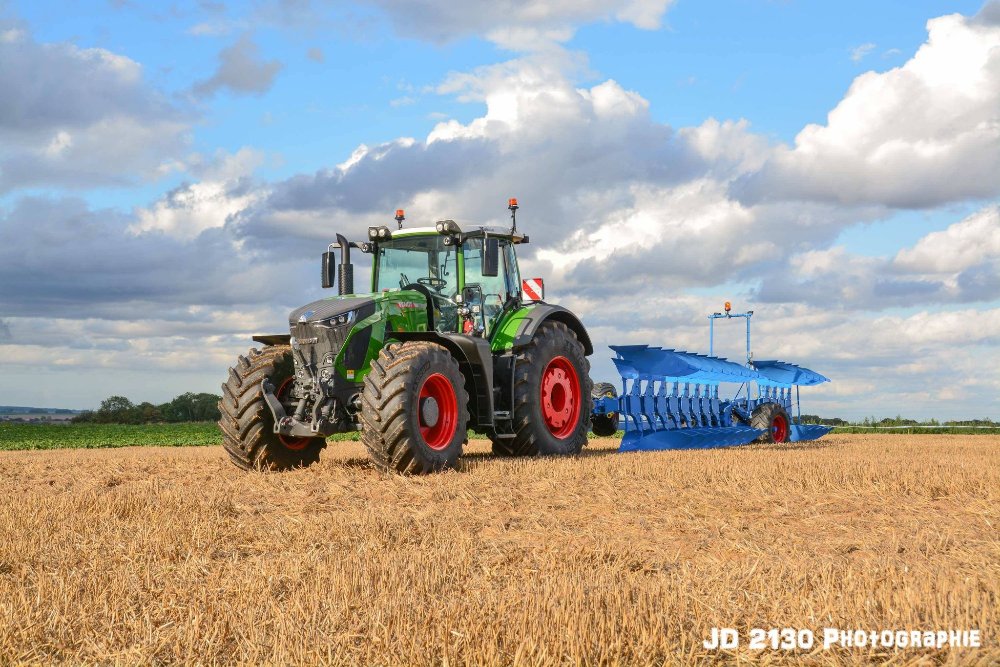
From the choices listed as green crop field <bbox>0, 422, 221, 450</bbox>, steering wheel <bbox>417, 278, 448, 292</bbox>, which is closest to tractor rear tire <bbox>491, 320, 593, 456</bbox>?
steering wheel <bbox>417, 278, 448, 292</bbox>

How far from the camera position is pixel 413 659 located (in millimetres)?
3914

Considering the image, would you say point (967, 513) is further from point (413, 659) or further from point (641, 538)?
point (413, 659)

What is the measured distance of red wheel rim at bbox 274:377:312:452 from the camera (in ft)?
35.0

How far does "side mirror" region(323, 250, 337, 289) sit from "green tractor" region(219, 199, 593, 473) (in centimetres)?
1

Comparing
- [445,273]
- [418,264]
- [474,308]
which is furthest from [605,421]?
[418,264]

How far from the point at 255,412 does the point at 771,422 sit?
34.6 feet

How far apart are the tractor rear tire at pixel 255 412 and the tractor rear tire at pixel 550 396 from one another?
2586 mm

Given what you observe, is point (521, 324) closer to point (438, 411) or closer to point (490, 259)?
point (490, 259)

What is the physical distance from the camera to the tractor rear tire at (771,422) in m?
17.6

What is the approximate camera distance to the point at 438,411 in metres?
9.93

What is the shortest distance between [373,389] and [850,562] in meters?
4.77

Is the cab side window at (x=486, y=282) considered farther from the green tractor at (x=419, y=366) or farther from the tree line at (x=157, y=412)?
the tree line at (x=157, y=412)

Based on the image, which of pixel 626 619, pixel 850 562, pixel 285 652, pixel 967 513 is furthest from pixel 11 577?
pixel 967 513

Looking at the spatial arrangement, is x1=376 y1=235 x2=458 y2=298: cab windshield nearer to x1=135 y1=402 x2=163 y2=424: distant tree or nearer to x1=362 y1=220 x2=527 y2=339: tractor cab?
x1=362 y1=220 x2=527 y2=339: tractor cab
